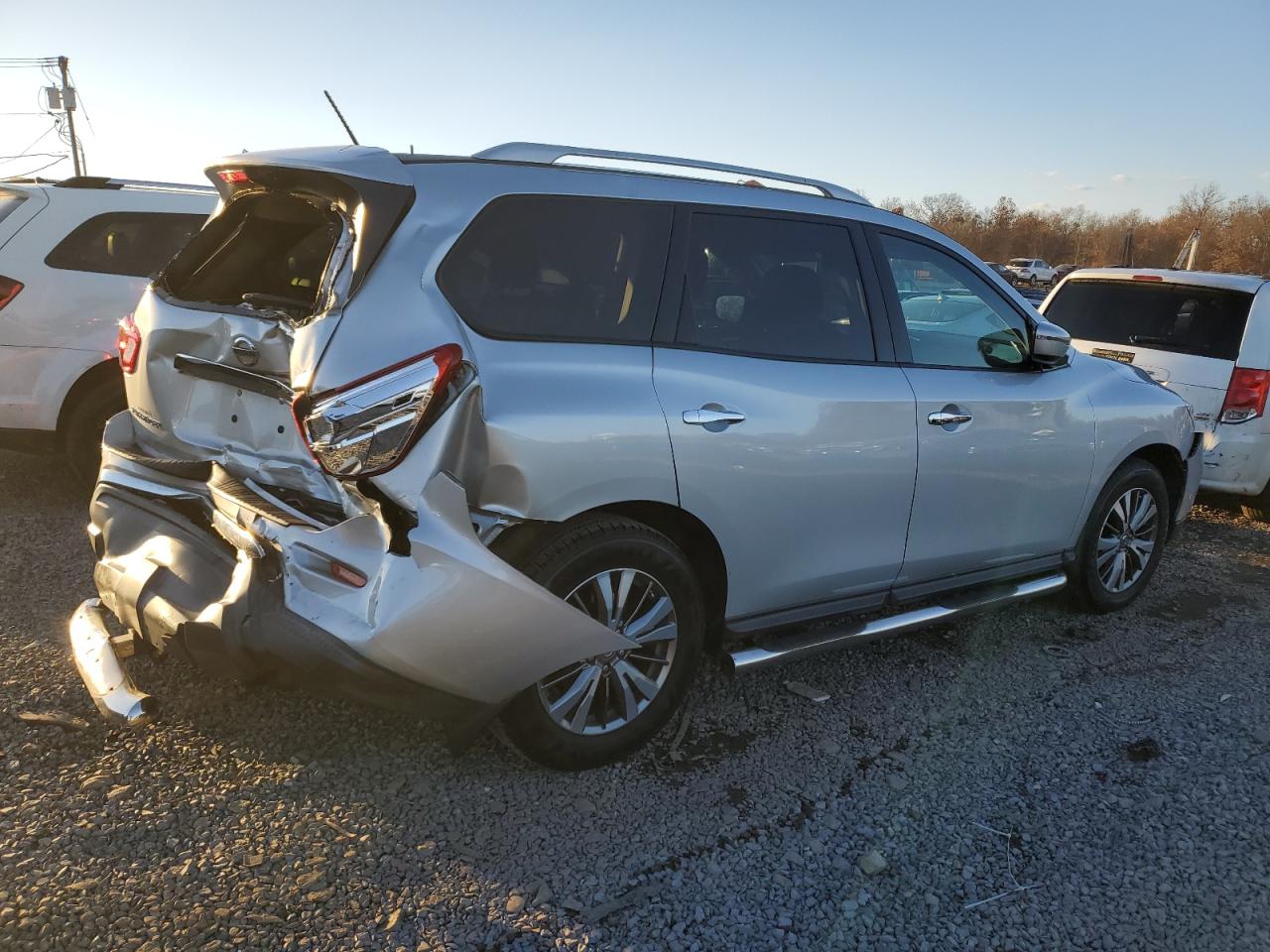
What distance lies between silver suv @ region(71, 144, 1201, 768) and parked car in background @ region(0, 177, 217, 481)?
226 cm

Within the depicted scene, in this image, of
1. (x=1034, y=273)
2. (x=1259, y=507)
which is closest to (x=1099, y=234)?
(x=1034, y=273)

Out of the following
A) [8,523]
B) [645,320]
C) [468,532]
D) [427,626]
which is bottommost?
[8,523]

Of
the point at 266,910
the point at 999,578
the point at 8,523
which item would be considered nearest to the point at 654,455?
the point at 266,910

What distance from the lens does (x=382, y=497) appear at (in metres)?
2.46

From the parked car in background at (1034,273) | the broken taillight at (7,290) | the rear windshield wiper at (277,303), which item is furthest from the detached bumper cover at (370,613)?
the parked car in background at (1034,273)

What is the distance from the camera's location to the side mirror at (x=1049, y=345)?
4.02 metres

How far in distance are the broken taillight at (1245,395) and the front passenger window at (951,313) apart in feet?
10.3

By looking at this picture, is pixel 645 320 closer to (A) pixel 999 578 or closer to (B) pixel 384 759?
(B) pixel 384 759

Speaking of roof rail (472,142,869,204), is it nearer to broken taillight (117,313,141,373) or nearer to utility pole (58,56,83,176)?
broken taillight (117,313,141,373)

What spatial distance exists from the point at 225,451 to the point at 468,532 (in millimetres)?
985

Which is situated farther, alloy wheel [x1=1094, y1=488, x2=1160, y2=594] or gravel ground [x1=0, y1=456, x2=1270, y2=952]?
alloy wheel [x1=1094, y1=488, x2=1160, y2=594]

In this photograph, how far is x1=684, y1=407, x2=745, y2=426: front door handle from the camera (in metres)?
3.01

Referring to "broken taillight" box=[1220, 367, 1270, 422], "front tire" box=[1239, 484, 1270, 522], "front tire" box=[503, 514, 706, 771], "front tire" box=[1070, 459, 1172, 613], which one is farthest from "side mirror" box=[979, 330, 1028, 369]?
"front tire" box=[1239, 484, 1270, 522]

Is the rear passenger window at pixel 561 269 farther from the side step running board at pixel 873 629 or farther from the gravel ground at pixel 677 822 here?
the gravel ground at pixel 677 822
